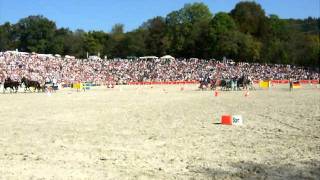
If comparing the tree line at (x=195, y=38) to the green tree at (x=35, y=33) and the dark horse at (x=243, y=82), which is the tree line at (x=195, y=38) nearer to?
the green tree at (x=35, y=33)

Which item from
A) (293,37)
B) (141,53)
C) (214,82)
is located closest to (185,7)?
(141,53)

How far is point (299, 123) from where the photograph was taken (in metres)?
18.8

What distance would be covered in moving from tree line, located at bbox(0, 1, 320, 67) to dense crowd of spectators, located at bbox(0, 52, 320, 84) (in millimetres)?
17645

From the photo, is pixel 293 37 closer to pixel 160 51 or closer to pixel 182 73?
pixel 160 51

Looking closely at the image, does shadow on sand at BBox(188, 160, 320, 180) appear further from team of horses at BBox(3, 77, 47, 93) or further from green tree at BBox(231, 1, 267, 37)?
green tree at BBox(231, 1, 267, 37)

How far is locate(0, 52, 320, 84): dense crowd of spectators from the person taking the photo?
7688cm

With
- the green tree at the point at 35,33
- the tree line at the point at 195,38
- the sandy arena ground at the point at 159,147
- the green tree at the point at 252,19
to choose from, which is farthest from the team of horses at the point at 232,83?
the green tree at the point at 35,33

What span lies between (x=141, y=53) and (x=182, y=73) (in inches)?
1864

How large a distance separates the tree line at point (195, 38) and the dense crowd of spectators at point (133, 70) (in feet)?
57.9

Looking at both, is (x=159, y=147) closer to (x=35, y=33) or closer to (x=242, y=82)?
(x=242, y=82)

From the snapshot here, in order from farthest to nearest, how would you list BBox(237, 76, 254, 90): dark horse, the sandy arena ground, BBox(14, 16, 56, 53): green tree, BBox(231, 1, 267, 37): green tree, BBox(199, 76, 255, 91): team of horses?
BBox(14, 16, 56, 53): green tree → BBox(231, 1, 267, 37): green tree → BBox(237, 76, 254, 90): dark horse → BBox(199, 76, 255, 91): team of horses → the sandy arena ground

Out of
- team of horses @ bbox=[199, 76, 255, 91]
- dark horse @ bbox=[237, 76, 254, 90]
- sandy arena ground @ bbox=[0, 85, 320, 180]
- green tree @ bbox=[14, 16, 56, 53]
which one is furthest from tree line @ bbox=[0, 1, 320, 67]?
sandy arena ground @ bbox=[0, 85, 320, 180]

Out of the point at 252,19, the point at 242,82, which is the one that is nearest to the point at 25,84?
the point at 242,82

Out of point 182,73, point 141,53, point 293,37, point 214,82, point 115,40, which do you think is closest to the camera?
point 214,82
